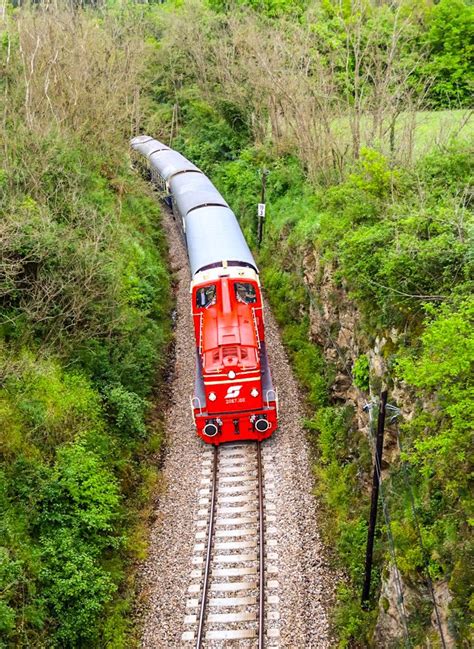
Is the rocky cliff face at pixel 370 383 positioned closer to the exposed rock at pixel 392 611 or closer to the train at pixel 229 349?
the exposed rock at pixel 392 611

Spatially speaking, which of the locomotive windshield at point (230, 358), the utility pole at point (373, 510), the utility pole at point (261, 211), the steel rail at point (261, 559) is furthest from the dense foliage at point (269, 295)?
the locomotive windshield at point (230, 358)

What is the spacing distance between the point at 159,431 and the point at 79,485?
452cm

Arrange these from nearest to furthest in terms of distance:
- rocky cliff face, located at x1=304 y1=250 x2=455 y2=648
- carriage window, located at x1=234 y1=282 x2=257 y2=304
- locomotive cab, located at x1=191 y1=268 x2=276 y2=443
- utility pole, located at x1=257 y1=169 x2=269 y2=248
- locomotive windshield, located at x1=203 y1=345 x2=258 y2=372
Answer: rocky cliff face, located at x1=304 y1=250 x2=455 y2=648 → locomotive windshield, located at x1=203 y1=345 x2=258 y2=372 → locomotive cab, located at x1=191 y1=268 x2=276 y2=443 → carriage window, located at x1=234 y1=282 x2=257 y2=304 → utility pole, located at x1=257 y1=169 x2=269 y2=248

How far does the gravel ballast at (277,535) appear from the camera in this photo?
40.6ft

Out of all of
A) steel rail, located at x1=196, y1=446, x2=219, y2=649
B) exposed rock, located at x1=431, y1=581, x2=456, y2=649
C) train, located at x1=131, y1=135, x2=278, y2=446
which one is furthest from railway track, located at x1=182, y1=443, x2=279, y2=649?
exposed rock, located at x1=431, y1=581, x2=456, y2=649

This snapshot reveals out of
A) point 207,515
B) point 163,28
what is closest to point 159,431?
point 207,515

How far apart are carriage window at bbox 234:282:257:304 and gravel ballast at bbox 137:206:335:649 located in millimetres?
3802

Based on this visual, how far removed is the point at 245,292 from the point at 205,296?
3.95 ft

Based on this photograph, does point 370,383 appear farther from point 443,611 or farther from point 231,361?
point 443,611

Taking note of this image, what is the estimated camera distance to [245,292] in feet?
55.9

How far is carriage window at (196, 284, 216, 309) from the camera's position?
16953 mm

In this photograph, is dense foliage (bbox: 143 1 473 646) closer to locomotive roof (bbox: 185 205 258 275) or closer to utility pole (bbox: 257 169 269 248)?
utility pole (bbox: 257 169 269 248)

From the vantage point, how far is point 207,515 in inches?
589

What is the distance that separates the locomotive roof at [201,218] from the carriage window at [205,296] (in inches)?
34.8
